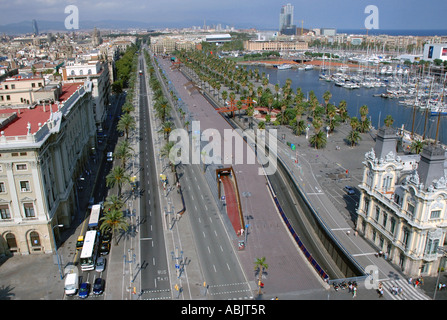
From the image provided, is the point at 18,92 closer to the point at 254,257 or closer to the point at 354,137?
the point at 254,257

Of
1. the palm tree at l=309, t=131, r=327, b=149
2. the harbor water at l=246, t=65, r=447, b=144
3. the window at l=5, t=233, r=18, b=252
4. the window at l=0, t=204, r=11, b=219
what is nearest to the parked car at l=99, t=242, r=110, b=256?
the window at l=5, t=233, r=18, b=252

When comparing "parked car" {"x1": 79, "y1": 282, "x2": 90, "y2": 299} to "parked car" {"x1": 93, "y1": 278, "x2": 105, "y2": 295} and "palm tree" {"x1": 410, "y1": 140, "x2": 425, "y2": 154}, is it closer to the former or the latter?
"parked car" {"x1": 93, "y1": 278, "x2": 105, "y2": 295}

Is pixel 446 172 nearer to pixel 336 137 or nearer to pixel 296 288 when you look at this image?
pixel 296 288

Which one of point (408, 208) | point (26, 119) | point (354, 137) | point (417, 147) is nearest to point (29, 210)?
point (26, 119)

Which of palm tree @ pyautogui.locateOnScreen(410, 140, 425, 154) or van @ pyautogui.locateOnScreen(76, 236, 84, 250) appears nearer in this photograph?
van @ pyautogui.locateOnScreen(76, 236, 84, 250)

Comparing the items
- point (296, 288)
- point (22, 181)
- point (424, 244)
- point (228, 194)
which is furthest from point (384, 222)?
point (22, 181)

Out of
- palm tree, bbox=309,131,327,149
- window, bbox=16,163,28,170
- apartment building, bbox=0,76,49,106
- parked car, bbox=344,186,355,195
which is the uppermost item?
apartment building, bbox=0,76,49,106

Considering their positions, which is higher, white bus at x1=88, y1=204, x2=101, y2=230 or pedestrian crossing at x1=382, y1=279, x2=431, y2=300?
white bus at x1=88, y1=204, x2=101, y2=230

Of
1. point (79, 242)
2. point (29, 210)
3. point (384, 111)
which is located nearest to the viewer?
point (29, 210)
